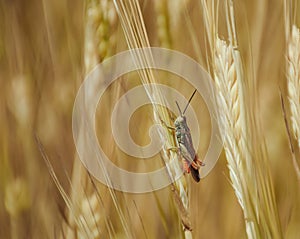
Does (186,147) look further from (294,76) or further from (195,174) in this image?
(294,76)

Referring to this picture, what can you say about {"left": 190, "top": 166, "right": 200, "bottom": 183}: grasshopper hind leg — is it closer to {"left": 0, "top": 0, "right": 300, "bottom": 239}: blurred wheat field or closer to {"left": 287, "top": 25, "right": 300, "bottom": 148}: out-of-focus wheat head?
{"left": 0, "top": 0, "right": 300, "bottom": 239}: blurred wheat field

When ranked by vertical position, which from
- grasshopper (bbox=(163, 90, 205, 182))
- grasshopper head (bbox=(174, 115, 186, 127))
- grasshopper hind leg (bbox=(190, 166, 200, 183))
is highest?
grasshopper head (bbox=(174, 115, 186, 127))

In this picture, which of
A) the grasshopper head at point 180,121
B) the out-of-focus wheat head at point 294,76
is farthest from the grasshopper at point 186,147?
the out-of-focus wheat head at point 294,76

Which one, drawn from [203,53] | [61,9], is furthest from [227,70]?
[61,9]

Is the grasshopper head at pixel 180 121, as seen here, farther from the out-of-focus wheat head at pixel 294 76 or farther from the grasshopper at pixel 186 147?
the out-of-focus wheat head at pixel 294 76

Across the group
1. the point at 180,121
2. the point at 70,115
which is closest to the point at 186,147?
the point at 180,121

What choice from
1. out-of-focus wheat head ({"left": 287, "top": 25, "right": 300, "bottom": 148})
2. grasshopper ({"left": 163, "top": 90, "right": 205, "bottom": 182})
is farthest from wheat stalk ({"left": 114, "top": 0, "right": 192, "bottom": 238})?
out-of-focus wheat head ({"left": 287, "top": 25, "right": 300, "bottom": 148})
